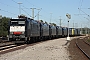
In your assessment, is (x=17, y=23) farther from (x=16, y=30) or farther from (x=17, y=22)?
(x=16, y=30)

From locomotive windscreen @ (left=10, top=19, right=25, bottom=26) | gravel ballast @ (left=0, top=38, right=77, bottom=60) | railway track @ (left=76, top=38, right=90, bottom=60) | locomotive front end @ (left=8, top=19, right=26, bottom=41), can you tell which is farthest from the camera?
locomotive windscreen @ (left=10, top=19, right=25, bottom=26)

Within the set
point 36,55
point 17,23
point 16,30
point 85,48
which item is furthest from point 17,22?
point 36,55

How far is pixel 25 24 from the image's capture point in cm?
3058

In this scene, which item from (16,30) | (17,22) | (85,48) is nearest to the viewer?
(85,48)

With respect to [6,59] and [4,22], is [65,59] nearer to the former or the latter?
[6,59]

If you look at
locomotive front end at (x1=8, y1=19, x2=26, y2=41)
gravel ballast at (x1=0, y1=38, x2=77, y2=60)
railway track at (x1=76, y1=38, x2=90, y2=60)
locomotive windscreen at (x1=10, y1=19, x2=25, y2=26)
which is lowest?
railway track at (x1=76, y1=38, x2=90, y2=60)

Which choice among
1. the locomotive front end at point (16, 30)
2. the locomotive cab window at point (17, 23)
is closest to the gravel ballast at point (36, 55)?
the locomotive front end at point (16, 30)

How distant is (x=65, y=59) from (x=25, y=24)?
15610mm

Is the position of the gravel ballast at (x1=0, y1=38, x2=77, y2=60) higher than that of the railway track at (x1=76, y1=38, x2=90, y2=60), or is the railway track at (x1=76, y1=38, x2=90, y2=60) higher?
the gravel ballast at (x1=0, y1=38, x2=77, y2=60)

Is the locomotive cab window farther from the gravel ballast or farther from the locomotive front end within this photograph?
the gravel ballast

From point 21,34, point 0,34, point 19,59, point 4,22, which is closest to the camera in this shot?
point 19,59

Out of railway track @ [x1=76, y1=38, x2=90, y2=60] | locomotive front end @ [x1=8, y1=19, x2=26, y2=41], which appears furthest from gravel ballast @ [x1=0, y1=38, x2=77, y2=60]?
locomotive front end @ [x1=8, y1=19, x2=26, y2=41]

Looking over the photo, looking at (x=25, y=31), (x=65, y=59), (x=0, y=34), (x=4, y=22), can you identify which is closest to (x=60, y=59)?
(x=65, y=59)

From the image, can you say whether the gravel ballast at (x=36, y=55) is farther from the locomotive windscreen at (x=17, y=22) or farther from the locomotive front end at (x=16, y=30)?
the locomotive windscreen at (x=17, y=22)
